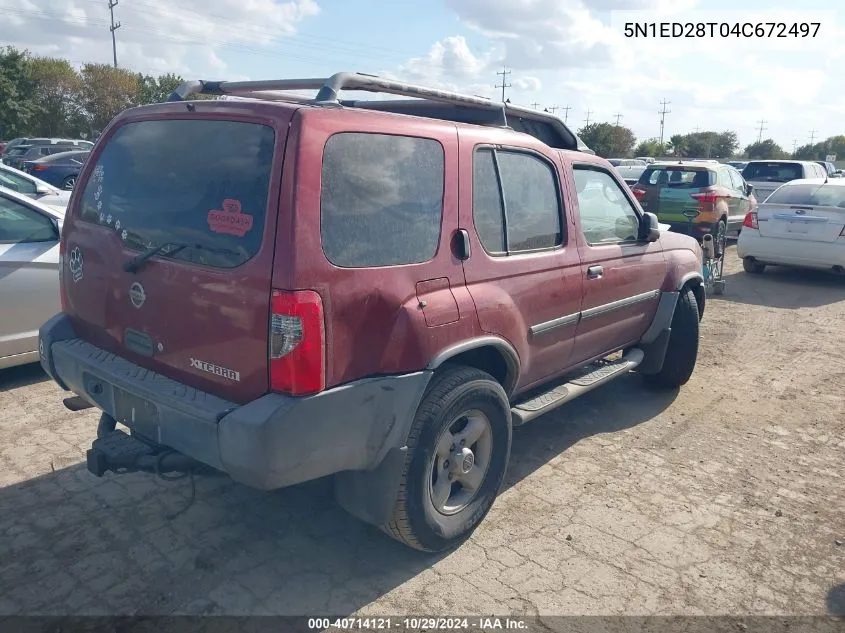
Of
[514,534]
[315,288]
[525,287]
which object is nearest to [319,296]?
[315,288]

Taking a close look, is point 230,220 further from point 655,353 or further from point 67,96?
point 67,96

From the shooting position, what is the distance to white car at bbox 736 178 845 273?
32.2 ft

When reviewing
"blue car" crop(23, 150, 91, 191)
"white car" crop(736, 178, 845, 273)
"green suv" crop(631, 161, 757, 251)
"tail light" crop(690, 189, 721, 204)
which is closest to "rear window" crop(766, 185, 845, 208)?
"white car" crop(736, 178, 845, 273)

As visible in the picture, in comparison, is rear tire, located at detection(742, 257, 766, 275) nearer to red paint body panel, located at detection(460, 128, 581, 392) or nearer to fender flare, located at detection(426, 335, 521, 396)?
red paint body panel, located at detection(460, 128, 581, 392)

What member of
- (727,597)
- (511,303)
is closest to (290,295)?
(511,303)

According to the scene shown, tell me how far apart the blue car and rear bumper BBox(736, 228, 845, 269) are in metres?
17.3

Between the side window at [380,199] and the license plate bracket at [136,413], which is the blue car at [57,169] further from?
the side window at [380,199]

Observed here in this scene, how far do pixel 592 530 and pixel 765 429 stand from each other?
6.97ft

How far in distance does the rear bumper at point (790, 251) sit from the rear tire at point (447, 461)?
8363mm

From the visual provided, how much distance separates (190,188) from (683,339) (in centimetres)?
404

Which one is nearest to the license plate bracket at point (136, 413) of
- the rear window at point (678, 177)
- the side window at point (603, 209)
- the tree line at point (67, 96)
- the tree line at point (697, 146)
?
the side window at point (603, 209)

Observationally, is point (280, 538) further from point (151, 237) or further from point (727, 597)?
point (727, 597)

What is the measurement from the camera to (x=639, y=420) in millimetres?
5074

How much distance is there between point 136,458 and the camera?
3.04 meters
